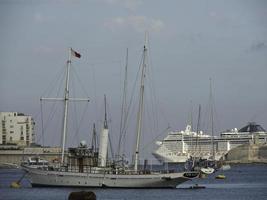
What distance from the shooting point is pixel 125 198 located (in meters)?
57.4

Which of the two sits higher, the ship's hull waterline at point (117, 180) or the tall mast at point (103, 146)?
the tall mast at point (103, 146)

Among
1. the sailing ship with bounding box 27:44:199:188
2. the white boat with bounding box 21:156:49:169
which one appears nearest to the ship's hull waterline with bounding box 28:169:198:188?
the sailing ship with bounding box 27:44:199:188

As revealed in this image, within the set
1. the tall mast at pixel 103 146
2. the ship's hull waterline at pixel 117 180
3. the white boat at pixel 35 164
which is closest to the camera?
the ship's hull waterline at pixel 117 180

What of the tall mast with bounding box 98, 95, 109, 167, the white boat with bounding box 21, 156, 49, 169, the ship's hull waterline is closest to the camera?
the ship's hull waterline

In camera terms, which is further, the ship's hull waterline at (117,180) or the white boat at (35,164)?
the white boat at (35,164)

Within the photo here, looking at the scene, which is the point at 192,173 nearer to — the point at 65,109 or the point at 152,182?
the point at 152,182

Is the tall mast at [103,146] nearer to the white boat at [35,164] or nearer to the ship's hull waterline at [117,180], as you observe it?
the ship's hull waterline at [117,180]

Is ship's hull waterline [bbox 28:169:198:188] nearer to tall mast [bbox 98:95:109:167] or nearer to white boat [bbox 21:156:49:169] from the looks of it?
tall mast [bbox 98:95:109:167]

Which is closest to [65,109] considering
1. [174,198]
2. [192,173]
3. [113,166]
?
[113,166]

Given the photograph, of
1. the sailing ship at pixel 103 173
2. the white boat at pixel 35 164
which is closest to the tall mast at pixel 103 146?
the sailing ship at pixel 103 173

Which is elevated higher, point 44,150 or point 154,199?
point 44,150

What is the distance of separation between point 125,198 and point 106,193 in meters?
5.90

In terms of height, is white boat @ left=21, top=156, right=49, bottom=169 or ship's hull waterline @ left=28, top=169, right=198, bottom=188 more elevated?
white boat @ left=21, top=156, right=49, bottom=169

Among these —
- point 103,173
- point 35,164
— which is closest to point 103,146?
point 103,173
